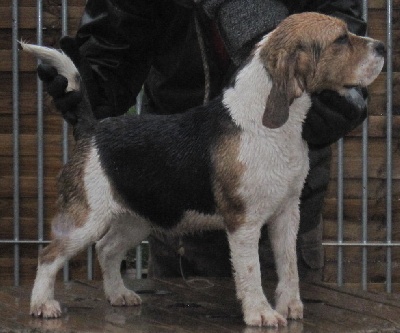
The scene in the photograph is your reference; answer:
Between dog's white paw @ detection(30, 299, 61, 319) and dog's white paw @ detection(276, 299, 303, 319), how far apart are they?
54cm

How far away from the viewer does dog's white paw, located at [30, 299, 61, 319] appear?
290 cm

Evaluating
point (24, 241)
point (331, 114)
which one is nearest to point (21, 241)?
point (24, 241)

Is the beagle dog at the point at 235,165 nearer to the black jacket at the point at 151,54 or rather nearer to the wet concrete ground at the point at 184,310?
the wet concrete ground at the point at 184,310

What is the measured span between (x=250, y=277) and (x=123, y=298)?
45 cm

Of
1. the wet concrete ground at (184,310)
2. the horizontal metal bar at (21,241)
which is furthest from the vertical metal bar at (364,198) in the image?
the wet concrete ground at (184,310)

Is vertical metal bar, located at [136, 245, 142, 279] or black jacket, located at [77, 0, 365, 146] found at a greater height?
black jacket, located at [77, 0, 365, 146]

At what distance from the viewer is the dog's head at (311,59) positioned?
274 cm

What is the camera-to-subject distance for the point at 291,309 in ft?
9.59

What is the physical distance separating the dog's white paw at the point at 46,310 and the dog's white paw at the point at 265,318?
0.47 metres

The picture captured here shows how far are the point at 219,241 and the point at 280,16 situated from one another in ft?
3.22

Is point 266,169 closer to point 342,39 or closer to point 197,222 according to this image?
point 197,222

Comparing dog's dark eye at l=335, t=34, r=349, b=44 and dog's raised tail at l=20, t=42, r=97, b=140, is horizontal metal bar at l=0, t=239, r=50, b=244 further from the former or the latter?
dog's dark eye at l=335, t=34, r=349, b=44

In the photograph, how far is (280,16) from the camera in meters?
3.01

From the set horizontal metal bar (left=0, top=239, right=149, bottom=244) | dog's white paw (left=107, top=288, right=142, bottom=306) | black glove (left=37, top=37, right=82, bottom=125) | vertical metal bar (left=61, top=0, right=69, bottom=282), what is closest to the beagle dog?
black glove (left=37, top=37, right=82, bottom=125)
